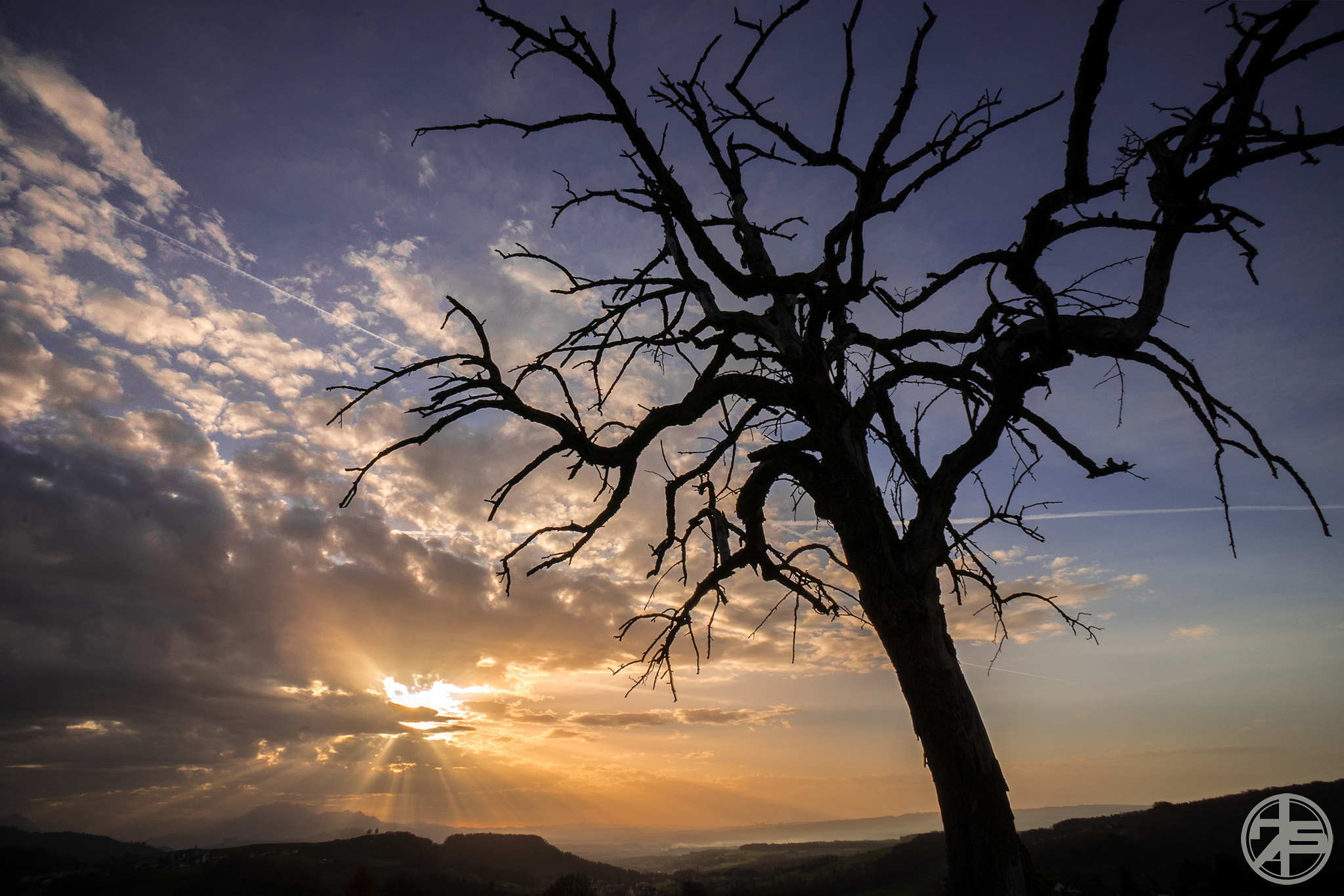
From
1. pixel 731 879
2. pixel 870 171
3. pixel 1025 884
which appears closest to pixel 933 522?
pixel 1025 884

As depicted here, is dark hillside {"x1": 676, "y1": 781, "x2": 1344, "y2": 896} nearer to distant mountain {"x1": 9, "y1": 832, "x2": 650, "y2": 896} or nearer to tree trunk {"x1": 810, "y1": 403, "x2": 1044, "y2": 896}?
distant mountain {"x1": 9, "y1": 832, "x2": 650, "y2": 896}

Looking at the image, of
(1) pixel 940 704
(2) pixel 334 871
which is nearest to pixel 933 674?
(1) pixel 940 704

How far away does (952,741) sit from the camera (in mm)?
3223

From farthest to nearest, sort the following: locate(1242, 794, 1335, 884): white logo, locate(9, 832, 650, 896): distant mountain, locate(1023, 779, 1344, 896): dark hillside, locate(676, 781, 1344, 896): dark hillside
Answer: locate(9, 832, 650, 896): distant mountain < locate(676, 781, 1344, 896): dark hillside < locate(1023, 779, 1344, 896): dark hillside < locate(1242, 794, 1335, 884): white logo

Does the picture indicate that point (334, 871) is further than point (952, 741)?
Yes

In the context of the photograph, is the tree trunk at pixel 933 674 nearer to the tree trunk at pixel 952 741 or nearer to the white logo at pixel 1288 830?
the tree trunk at pixel 952 741

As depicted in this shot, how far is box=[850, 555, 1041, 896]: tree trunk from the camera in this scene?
3027 mm

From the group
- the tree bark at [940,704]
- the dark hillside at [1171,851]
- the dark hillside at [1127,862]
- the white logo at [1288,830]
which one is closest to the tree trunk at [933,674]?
the tree bark at [940,704]

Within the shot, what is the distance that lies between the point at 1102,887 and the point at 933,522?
49.7 metres

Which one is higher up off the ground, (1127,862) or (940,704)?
(940,704)

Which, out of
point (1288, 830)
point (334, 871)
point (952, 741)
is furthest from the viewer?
point (334, 871)

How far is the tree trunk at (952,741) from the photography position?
303cm

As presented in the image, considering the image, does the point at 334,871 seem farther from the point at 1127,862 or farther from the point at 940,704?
the point at 940,704

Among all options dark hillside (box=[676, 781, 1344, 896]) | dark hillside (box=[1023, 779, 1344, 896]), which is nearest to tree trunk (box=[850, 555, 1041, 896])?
dark hillside (box=[676, 781, 1344, 896])
